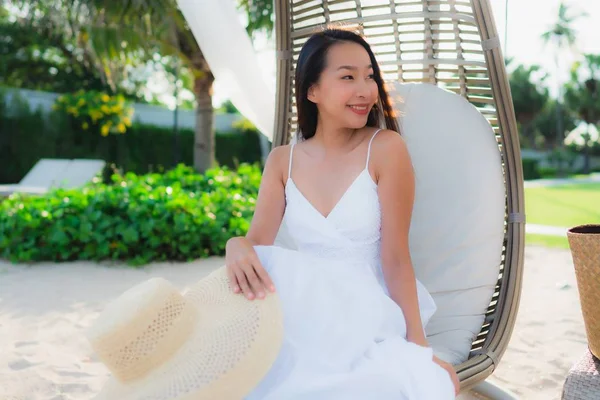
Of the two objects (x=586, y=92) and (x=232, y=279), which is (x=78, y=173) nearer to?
(x=232, y=279)

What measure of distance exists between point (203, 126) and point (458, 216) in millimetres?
6601

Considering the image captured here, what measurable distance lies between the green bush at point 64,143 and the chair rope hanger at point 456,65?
9605 mm

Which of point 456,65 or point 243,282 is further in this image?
point 456,65

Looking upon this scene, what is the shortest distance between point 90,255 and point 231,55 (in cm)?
250

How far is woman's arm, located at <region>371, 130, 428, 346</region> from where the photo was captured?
1.52 m

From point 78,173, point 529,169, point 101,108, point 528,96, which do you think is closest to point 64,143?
point 101,108

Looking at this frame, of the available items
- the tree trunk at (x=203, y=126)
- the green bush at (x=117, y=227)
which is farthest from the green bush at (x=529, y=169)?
the green bush at (x=117, y=227)

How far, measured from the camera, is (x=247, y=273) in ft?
4.59

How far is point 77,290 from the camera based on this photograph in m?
3.98

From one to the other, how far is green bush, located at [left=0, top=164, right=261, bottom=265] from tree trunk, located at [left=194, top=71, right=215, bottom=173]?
10.1ft

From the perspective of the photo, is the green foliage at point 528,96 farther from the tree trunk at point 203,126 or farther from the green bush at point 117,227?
the green bush at point 117,227

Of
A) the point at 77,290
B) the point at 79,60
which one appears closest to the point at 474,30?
the point at 77,290

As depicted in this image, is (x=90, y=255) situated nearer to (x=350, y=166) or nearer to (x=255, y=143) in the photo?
(x=350, y=166)

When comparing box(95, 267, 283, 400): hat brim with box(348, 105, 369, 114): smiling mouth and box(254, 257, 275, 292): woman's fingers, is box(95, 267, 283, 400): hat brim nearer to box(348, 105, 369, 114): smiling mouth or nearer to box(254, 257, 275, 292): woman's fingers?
box(254, 257, 275, 292): woman's fingers
